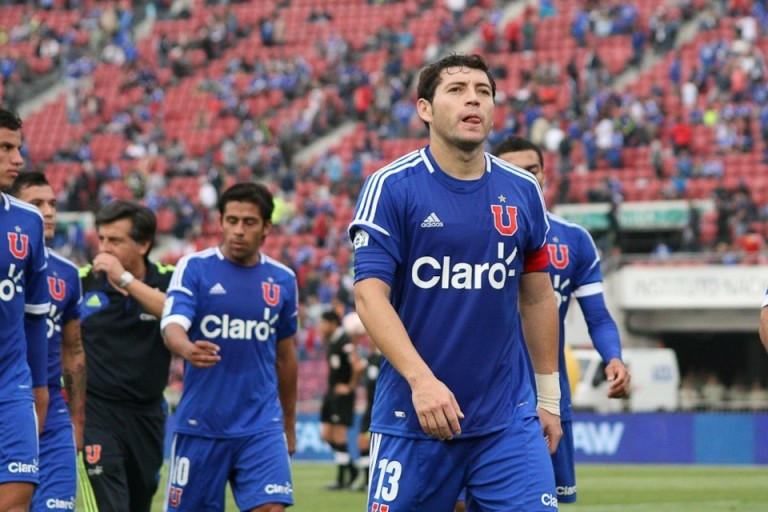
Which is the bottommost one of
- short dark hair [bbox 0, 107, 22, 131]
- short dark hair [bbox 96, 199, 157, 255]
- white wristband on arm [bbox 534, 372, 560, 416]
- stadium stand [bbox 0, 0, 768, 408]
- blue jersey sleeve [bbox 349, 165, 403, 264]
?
white wristband on arm [bbox 534, 372, 560, 416]

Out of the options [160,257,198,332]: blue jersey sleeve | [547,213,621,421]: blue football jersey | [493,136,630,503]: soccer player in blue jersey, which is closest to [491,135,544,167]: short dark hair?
[493,136,630,503]: soccer player in blue jersey

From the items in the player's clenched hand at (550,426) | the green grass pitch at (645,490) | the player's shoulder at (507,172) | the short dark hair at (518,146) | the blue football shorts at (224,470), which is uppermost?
the short dark hair at (518,146)

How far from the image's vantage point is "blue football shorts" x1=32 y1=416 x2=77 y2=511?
28.6ft

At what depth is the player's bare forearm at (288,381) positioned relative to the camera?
9.72 meters

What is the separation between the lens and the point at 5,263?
760 centimetres

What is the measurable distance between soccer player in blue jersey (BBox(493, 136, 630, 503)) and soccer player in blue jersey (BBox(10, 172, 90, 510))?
106 inches

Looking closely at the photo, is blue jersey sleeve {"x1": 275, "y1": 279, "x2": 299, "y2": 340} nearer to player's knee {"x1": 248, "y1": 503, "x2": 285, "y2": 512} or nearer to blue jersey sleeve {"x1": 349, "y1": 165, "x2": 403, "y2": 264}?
player's knee {"x1": 248, "y1": 503, "x2": 285, "y2": 512}

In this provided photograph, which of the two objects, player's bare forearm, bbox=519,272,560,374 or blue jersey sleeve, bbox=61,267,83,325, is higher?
blue jersey sleeve, bbox=61,267,83,325

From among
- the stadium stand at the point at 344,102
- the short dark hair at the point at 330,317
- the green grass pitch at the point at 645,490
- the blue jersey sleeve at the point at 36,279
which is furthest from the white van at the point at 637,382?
the blue jersey sleeve at the point at 36,279

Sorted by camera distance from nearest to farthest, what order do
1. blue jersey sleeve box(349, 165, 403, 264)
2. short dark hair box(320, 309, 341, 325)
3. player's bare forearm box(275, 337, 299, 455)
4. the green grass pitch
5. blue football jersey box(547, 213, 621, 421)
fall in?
blue jersey sleeve box(349, 165, 403, 264) → blue football jersey box(547, 213, 621, 421) → player's bare forearm box(275, 337, 299, 455) → the green grass pitch → short dark hair box(320, 309, 341, 325)

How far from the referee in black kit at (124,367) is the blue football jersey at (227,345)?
1.99 feet

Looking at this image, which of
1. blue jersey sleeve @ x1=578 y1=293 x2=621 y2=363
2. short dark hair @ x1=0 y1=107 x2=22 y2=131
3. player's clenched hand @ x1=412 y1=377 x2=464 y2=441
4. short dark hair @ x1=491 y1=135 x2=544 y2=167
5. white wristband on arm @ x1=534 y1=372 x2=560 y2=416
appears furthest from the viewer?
short dark hair @ x1=491 y1=135 x2=544 y2=167

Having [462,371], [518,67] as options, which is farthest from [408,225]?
[518,67]

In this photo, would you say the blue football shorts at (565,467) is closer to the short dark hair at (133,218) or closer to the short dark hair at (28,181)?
the short dark hair at (133,218)
